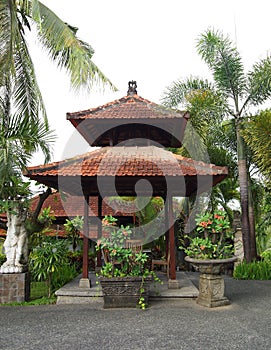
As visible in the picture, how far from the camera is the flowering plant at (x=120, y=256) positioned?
19.7 feet

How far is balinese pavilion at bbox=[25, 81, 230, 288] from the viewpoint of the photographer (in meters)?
6.75

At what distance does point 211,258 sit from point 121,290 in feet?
5.71

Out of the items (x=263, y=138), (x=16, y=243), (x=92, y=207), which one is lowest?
(x=16, y=243)

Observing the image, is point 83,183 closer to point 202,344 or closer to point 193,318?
point 193,318

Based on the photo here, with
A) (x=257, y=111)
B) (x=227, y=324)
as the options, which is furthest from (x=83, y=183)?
(x=257, y=111)

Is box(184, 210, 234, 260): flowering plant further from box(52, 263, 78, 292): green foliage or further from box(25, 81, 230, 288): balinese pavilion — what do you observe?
box(52, 263, 78, 292): green foliage

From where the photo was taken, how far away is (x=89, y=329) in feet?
15.5

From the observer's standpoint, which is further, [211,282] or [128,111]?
[128,111]

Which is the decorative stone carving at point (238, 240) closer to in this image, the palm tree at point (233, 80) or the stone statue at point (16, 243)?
the palm tree at point (233, 80)

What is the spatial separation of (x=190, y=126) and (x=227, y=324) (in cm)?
881

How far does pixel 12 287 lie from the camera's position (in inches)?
269

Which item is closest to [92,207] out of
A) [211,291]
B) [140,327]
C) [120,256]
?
[120,256]

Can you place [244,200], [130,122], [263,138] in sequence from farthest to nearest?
[244,200], [263,138], [130,122]

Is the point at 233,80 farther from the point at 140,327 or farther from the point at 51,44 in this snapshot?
the point at 140,327
